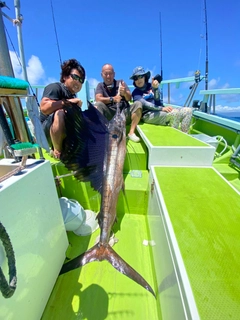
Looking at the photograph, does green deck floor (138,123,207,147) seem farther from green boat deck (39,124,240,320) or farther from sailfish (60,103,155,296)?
sailfish (60,103,155,296)

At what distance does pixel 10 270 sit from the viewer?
0.78 meters

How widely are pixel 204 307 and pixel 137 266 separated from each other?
3.31 feet

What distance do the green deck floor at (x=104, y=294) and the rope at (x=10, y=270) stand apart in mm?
736

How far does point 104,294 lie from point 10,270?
924 millimetres

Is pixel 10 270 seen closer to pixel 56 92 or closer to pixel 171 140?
pixel 56 92

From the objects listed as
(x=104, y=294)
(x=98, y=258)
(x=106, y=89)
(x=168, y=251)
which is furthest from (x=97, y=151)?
(x=106, y=89)

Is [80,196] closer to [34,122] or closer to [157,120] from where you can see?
[34,122]

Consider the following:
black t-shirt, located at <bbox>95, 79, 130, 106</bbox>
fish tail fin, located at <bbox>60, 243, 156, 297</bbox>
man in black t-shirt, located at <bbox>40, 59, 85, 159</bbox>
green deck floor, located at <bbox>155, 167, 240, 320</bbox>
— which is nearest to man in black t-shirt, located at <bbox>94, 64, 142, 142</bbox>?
black t-shirt, located at <bbox>95, 79, 130, 106</bbox>

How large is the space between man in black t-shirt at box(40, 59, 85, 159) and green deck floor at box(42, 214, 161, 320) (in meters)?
1.46

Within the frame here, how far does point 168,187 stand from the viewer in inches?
54.2

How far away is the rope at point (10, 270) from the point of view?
0.72 m

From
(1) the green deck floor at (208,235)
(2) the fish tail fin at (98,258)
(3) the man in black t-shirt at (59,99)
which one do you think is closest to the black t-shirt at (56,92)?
(3) the man in black t-shirt at (59,99)

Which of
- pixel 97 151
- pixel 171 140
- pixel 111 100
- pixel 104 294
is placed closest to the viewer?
pixel 104 294

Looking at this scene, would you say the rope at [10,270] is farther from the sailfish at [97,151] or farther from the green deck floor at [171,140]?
the green deck floor at [171,140]
